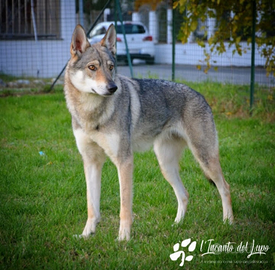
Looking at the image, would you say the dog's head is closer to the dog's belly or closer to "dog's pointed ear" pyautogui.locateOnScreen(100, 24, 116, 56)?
"dog's pointed ear" pyautogui.locateOnScreen(100, 24, 116, 56)

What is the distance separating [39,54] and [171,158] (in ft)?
36.9

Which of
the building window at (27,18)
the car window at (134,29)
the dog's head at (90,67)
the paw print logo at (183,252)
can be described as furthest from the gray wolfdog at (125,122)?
the car window at (134,29)

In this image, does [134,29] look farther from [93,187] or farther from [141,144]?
[93,187]

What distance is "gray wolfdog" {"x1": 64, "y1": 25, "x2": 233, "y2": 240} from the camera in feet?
12.2

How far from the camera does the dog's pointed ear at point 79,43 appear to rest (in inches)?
151

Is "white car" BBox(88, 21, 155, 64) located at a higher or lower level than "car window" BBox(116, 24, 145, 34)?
lower

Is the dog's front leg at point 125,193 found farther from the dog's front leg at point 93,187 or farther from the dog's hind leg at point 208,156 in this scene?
the dog's hind leg at point 208,156

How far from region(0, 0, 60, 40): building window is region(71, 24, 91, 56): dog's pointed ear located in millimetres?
10945

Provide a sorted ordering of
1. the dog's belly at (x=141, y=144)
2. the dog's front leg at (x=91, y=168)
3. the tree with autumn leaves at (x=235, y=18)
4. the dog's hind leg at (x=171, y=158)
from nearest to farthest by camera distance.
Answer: the dog's front leg at (x=91, y=168), the dog's belly at (x=141, y=144), the dog's hind leg at (x=171, y=158), the tree with autumn leaves at (x=235, y=18)

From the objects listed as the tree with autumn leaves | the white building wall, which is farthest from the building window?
the tree with autumn leaves

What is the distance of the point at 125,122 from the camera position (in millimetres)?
3846

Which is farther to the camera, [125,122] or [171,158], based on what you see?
[171,158]

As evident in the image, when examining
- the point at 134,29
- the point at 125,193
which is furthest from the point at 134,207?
the point at 134,29

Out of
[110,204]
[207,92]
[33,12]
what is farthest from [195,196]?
[33,12]
